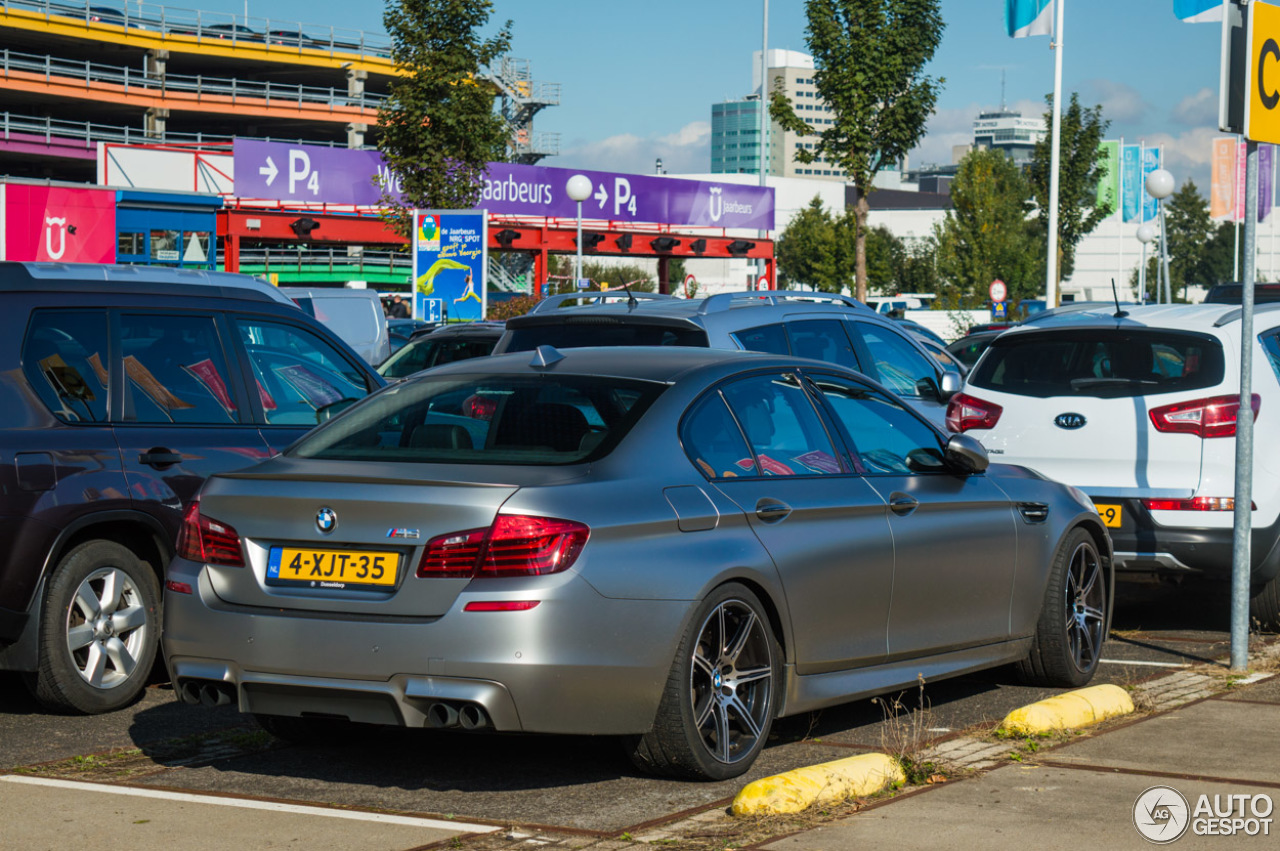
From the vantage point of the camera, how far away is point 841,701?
6.12 metres

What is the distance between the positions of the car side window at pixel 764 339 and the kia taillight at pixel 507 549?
4435mm

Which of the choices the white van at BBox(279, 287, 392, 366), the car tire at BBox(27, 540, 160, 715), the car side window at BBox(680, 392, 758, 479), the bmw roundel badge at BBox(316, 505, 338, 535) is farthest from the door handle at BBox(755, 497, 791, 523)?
the white van at BBox(279, 287, 392, 366)

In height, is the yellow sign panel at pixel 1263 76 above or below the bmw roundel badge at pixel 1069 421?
above

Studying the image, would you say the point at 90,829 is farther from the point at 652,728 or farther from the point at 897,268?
the point at 897,268

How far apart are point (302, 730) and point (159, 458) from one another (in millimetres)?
1626

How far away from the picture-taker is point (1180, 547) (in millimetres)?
8688

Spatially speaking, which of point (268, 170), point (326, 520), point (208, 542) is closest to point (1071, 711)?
point (326, 520)

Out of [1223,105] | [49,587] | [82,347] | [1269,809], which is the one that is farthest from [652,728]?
[1223,105]

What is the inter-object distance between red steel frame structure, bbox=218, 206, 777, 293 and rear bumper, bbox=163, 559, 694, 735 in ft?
103

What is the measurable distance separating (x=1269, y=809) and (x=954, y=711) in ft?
6.34

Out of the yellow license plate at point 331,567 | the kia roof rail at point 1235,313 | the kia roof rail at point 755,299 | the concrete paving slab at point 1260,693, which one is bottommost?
the concrete paving slab at point 1260,693

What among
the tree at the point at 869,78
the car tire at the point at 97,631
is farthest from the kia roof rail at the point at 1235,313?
the tree at the point at 869,78

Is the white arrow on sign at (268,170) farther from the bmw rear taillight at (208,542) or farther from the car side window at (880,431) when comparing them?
the bmw rear taillight at (208,542)

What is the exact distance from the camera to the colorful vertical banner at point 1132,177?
2197 inches
